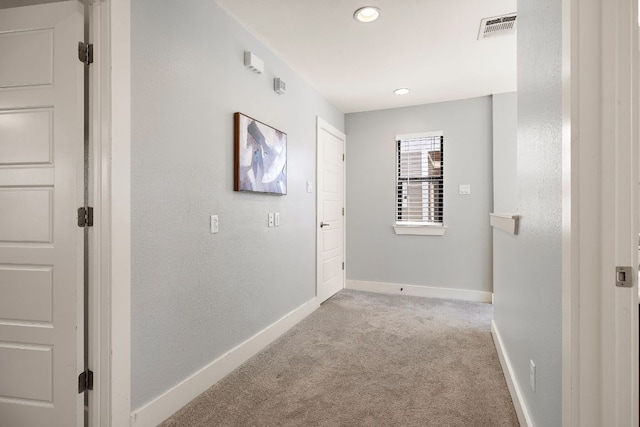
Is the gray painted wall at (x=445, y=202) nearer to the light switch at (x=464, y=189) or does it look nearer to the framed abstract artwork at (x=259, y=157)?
the light switch at (x=464, y=189)

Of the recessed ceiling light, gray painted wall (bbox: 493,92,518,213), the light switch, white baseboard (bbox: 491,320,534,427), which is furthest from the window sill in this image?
the recessed ceiling light

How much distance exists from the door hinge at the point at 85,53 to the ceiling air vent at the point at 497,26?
100 inches

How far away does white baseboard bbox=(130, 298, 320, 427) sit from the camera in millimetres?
1748

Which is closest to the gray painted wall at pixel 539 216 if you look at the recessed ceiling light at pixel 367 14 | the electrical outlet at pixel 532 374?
the electrical outlet at pixel 532 374

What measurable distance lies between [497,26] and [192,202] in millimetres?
2574

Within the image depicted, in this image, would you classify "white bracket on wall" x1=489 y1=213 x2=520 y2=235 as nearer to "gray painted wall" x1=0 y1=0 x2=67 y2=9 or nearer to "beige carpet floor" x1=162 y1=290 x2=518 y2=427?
"beige carpet floor" x1=162 y1=290 x2=518 y2=427

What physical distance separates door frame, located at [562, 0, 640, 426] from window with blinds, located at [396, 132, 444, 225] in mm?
3607

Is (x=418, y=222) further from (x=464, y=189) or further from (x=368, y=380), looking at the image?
(x=368, y=380)

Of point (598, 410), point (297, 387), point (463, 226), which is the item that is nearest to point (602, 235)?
point (598, 410)

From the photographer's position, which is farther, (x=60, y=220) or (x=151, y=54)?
(x=151, y=54)

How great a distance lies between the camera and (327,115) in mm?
4309

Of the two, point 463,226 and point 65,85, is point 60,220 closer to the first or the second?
point 65,85

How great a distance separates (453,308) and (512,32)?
284 cm

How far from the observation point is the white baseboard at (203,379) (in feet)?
5.74
